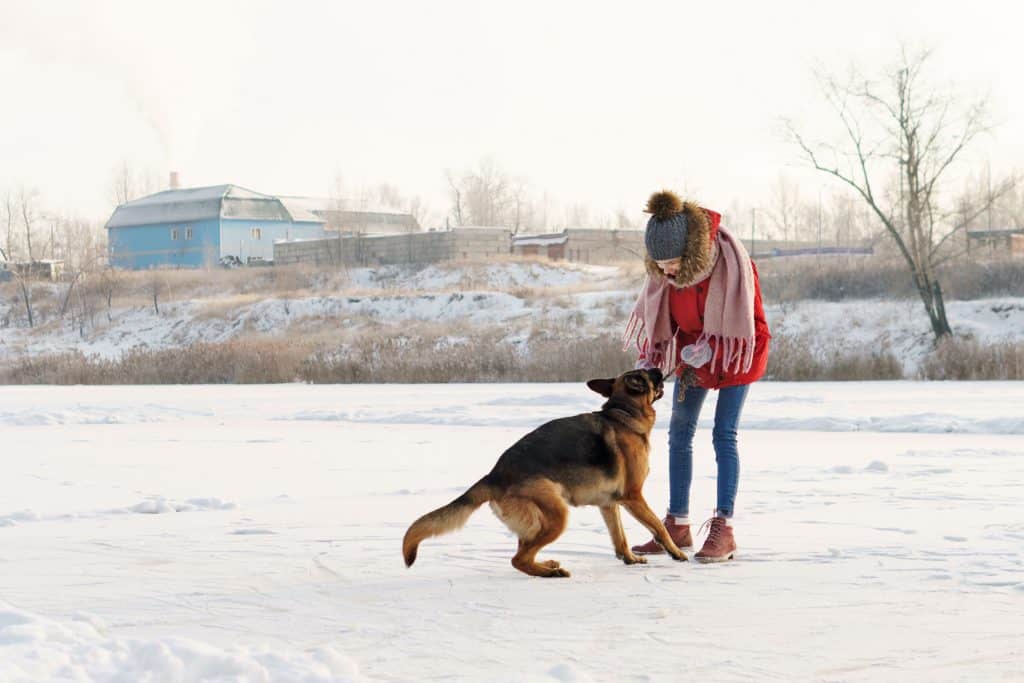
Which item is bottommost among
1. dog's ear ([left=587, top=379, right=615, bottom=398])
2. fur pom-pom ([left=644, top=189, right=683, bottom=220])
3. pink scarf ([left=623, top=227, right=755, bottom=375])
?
dog's ear ([left=587, top=379, right=615, bottom=398])

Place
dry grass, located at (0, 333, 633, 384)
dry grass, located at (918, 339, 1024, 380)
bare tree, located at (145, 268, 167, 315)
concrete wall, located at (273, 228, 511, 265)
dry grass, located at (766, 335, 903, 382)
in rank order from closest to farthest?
dry grass, located at (918, 339, 1024, 380)
dry grass, located at (766, 335, 903, 382)
dry grass, located at (0, 333, 633, 384)
bare tree, located at (145, 268, 167, 315)
concrete wall, located at (273, 228, 511, 265)

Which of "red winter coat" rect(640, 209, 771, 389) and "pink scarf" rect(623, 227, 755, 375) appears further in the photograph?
"red winter coat" rect(640, 209, 771, 389)

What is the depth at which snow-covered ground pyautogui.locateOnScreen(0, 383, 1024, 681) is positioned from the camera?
3896 mm

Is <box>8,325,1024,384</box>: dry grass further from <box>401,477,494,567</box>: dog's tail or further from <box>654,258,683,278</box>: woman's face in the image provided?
<box>401,477,494,567</box>: dog's tail

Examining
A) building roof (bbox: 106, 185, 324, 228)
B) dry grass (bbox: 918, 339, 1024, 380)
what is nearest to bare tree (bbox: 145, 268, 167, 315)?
building roof (bbox: 106, 185, 324, 228)

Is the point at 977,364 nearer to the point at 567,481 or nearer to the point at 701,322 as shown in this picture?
the point at 701,322

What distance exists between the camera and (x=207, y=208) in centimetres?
7388

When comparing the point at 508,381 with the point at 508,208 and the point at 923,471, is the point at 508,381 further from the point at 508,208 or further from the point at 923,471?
the point at 508,208

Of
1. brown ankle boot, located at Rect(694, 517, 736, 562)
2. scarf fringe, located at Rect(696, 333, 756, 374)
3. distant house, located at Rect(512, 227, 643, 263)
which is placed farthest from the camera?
distant house, located at Rect(512, 227, 643, 263)

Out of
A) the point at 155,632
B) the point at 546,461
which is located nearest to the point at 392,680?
the point at 155,632

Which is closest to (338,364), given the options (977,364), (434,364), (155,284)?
(434,364)

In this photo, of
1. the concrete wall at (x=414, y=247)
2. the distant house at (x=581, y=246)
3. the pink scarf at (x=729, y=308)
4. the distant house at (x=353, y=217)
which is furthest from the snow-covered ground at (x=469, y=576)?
the distant house at (x=353, y=217)

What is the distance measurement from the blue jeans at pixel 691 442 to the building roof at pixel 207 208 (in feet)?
230

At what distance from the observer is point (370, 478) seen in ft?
30.0
